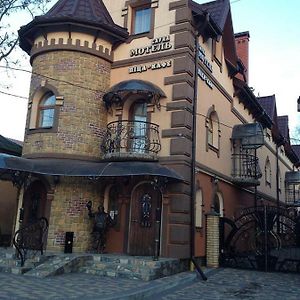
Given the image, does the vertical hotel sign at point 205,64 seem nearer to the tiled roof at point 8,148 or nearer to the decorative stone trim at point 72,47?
the decorative stone trim at point 72,47

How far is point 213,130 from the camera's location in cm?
1523

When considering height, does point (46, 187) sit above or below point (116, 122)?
below

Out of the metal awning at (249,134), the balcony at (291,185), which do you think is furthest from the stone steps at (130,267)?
the balcony at (291,185)

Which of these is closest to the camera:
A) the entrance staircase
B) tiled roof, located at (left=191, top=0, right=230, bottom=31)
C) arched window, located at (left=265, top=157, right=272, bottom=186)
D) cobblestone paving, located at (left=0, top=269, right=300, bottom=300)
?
cobblestone paving, located at (left=0, top=269, right=300, bottom=300)

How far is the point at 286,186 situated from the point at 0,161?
78.3 ft

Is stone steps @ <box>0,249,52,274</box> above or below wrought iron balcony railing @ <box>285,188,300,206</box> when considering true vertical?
below

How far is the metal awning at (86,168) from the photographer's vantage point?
10.9 meters

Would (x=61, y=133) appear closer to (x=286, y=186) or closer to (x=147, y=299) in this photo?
(x=147, y=299)

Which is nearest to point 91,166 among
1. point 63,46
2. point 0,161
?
point 0,161

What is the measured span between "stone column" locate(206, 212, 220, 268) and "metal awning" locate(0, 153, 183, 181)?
8.82ft

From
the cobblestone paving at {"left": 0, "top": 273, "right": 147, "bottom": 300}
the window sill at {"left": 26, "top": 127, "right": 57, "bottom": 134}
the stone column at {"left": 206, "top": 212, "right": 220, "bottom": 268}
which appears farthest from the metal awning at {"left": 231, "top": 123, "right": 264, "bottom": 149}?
the cobblestone paving at {"left": 0, "top": 273, "right": 147, "bottom": 300}

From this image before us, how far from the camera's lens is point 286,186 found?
29.7 meters

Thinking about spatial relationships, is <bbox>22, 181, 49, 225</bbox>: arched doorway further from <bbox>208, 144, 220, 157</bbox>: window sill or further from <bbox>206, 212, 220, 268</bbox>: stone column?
<bbox>208, 144, 220, 157</bbox>: window sill

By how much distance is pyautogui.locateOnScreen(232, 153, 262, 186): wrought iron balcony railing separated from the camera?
55.2ft
